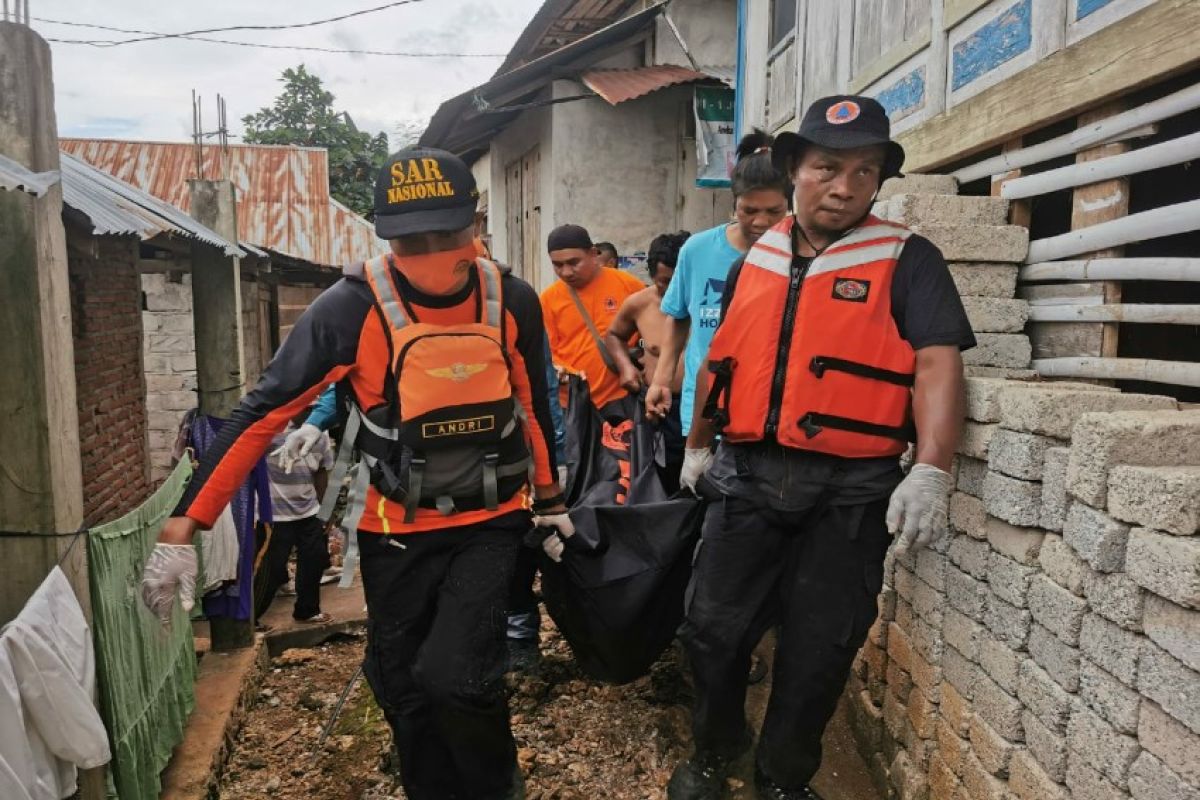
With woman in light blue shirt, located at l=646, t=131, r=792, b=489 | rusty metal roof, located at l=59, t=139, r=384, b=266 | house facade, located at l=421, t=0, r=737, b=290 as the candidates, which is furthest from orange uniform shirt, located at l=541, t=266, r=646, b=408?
rusty metal roof, located at l=59, t=139, r=384, b=266

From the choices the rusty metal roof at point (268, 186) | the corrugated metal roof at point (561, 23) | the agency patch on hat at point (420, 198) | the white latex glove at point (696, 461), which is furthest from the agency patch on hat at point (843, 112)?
the rusty metal roof at point (268, 186)

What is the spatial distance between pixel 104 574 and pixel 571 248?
320 cm

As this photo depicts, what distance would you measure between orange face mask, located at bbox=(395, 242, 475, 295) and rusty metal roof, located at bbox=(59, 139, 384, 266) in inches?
754

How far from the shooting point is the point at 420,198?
272 centimetres

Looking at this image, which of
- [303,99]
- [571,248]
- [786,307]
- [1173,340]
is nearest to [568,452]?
[571,248]

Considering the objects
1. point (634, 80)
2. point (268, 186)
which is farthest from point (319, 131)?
point (634, 80)

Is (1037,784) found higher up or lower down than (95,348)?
lower down

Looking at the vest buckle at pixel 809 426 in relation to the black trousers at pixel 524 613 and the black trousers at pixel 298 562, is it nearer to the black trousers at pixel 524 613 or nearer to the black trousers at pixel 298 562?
the black trousers at pixel 524 613

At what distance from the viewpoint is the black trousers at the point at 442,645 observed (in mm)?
2832

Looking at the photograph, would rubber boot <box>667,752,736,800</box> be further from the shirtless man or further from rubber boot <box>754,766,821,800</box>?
the shirtless man

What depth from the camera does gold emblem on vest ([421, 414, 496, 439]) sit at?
8.98 feet

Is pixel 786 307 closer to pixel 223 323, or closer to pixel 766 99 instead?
pixel 223 323

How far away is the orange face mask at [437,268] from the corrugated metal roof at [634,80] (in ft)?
22.4

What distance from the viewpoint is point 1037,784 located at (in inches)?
92.0
